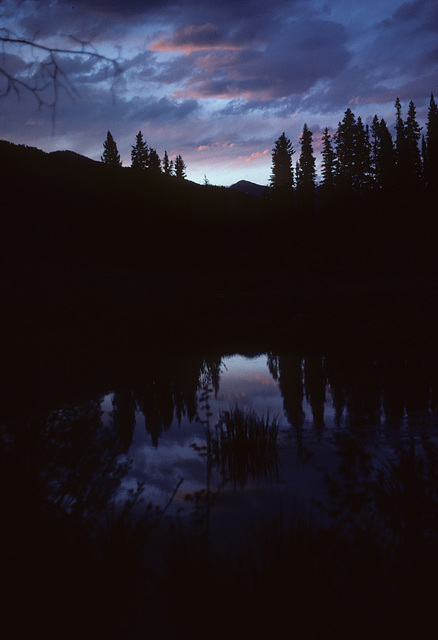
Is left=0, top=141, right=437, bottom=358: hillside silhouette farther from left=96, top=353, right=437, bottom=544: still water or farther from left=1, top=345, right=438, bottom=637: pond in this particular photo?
left=1, top=345, right=438, bottom=637: pond

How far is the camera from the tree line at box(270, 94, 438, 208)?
60.3m

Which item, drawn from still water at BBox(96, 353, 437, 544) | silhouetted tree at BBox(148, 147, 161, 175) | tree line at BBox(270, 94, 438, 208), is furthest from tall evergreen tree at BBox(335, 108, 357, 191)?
still water at BBox(96, 353, 437, 544)

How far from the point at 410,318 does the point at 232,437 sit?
19.3 meters

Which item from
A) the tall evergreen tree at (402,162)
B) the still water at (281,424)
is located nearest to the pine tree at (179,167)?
the tall evergreen tree at (402,162)

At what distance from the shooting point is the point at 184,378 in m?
15.1

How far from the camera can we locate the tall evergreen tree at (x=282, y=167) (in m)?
61.7

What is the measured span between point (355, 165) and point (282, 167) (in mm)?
10780

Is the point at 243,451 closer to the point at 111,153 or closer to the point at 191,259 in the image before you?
the point at 191,259

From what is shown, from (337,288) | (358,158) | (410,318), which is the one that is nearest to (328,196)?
(358,158)

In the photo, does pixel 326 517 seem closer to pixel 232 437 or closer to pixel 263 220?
pixel 232 437

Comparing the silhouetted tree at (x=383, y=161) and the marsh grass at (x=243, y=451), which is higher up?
the silhouetted tree at (x=383, y=161)

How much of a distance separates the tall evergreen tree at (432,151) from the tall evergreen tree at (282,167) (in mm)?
17531

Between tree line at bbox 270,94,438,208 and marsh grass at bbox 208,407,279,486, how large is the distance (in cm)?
5450

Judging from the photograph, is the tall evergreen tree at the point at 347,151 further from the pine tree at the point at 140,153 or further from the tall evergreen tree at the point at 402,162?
the pine tree at the point at 140,153
